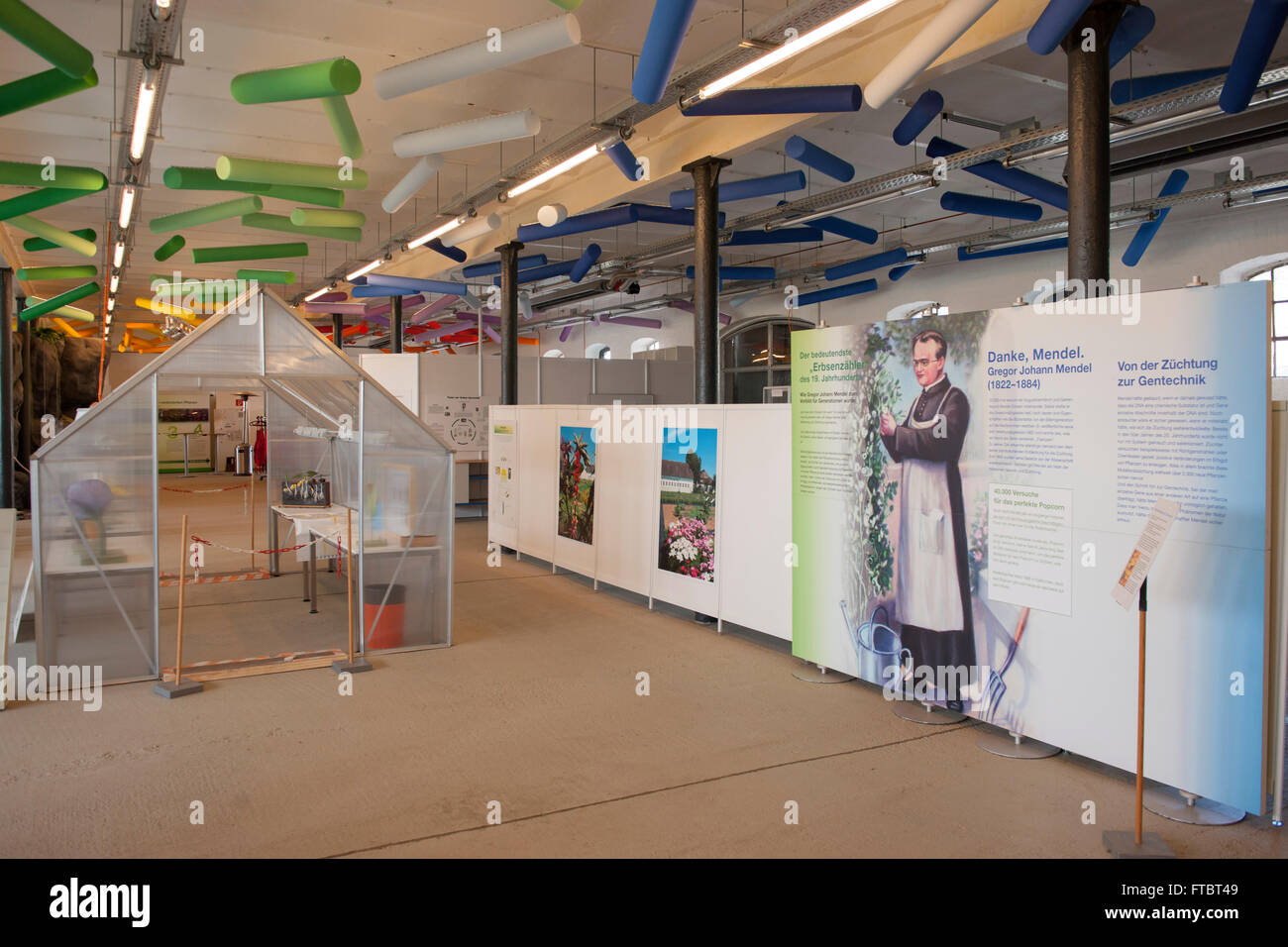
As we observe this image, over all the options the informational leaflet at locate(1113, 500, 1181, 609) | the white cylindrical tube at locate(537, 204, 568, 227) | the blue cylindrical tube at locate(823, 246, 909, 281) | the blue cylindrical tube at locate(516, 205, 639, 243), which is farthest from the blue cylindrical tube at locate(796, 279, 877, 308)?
the informational leaflet at locate(1113, 500, 1181, 609)

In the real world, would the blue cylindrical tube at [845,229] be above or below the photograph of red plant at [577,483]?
above

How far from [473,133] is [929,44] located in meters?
3.50

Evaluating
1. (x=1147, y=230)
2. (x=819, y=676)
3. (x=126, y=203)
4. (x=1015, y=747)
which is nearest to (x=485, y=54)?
→ (x=819, y=676)

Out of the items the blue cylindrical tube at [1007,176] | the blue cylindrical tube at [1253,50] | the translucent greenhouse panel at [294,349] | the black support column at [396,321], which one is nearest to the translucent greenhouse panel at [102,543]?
the translucent greenhouse panel at [294,349]

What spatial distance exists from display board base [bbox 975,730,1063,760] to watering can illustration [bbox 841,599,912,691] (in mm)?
637

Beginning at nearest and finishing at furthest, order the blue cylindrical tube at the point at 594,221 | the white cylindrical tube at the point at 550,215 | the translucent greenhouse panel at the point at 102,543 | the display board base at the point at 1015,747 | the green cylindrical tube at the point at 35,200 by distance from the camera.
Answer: the display board base at the point at 1015,747, the translucent greenhouse panel at the point at 102,543, the green cylindrical tube at the point at 35,200, the white cylindrical tube at the point at 550,215, the blue cylindrical tube at the point at 594,221

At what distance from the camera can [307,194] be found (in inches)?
341

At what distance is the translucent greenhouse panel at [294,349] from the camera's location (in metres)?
6.74

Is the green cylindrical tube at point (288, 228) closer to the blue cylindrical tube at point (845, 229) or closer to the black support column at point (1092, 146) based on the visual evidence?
the blue cylindrical tube at point (845, 229)

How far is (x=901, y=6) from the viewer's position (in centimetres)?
661

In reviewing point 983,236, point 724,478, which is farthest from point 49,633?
point 983,236

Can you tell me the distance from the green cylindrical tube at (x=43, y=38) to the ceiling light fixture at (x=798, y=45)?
3847 mm

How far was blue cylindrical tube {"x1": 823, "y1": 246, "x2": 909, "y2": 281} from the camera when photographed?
1321cm

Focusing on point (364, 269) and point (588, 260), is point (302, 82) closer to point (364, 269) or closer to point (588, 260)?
point (588, 260)
